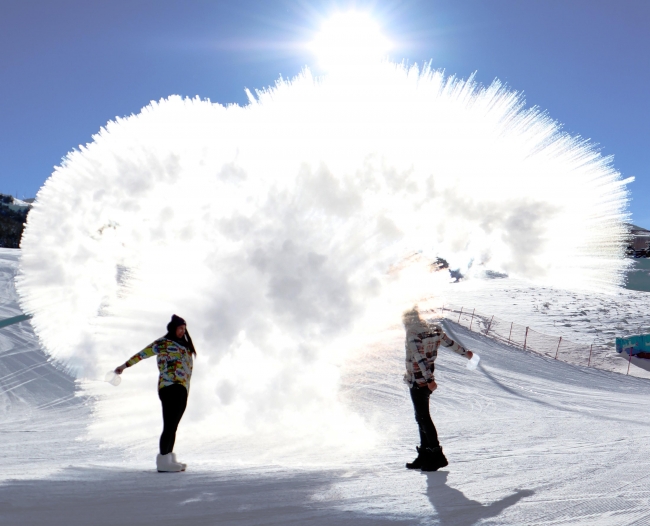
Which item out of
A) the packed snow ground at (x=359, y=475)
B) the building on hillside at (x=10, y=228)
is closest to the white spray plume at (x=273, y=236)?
the packed snow ground at (x=359, y=475)

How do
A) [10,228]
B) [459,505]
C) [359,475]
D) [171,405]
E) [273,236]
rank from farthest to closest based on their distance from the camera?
[10,228]
[273,236]
[171,405]
[359,475]
[459,505]

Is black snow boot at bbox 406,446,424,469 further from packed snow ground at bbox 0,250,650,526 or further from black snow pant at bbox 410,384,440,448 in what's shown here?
packed snow ground at bbox 0,250,650,526

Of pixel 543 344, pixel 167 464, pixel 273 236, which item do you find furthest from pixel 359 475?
pixel 543 344

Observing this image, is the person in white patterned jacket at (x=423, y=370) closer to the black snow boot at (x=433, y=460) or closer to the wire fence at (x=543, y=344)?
the black snow boot at (x=433, y=460)

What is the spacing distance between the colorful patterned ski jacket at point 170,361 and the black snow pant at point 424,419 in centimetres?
201

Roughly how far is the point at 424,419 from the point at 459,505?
1.46 meters

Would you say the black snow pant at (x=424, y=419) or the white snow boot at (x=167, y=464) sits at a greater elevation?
the black snow pant at (x=424, y=419)

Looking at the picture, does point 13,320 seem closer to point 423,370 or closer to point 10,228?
point 423,370

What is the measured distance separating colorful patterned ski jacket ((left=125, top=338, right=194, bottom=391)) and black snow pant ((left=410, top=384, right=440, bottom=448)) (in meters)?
2.01

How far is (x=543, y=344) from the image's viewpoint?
27.1 metres

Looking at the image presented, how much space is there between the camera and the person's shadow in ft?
10.3

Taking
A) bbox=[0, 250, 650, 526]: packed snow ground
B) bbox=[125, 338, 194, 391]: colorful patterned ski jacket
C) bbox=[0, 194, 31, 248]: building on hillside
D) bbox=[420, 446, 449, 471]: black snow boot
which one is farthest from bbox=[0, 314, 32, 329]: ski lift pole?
bbox=[0, 194, 31, 248]: building on hillside

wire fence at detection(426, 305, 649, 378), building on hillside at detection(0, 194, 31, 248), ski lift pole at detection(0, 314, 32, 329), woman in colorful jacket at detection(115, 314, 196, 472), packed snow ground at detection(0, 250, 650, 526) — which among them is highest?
building on hillside at detection(0, 194, 31, 248)

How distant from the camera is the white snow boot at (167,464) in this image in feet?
15.4
